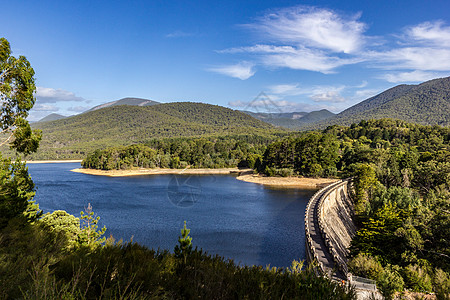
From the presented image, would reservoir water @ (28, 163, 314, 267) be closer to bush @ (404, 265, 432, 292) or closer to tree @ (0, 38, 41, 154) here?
bush @ (404, 265, 432, 292)

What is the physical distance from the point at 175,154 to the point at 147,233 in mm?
92536

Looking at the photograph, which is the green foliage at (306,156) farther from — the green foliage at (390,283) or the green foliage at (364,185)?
the green foliage at (390,283)

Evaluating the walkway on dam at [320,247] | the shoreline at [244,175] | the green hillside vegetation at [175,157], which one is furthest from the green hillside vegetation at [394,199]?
the green hillside vegetation at [175,157]

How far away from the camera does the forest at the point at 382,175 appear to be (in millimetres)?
17266

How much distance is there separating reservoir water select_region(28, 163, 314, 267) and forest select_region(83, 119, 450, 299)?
8.48 meters

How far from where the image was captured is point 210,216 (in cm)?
4047

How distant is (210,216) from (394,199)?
26.5 m

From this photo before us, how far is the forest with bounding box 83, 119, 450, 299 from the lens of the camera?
17266mm

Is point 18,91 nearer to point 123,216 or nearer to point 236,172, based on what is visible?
point 123,216

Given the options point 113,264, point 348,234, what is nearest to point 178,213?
point 348,234

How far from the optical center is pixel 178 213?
139 feet

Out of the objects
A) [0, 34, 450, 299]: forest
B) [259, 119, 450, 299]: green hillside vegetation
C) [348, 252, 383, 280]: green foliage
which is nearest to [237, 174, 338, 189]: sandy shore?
[259, 119, 450, 299]: green hillside vegetation

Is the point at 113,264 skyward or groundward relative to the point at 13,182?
groundward

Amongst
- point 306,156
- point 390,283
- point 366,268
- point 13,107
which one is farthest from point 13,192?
point 306,156
